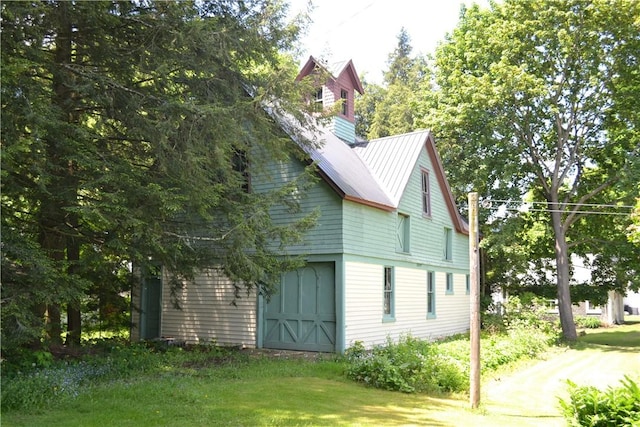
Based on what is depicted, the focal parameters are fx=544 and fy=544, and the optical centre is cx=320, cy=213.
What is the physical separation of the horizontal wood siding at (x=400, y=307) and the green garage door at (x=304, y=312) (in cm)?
59

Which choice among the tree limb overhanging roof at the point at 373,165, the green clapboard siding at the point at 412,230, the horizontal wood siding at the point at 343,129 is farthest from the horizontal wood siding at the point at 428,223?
the horizontal wood siding at the point at 343,129

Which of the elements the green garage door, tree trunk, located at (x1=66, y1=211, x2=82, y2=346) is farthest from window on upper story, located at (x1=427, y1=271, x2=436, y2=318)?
tree trunk, located at (x1=66, y1=211, x2=82, y2=346)

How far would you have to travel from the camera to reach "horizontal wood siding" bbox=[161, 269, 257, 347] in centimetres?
1678

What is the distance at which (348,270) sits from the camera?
15617 mm

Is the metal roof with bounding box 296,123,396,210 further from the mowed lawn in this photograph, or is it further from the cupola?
the mowed lawn

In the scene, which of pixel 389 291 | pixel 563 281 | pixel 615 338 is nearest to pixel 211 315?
pixel 389 291

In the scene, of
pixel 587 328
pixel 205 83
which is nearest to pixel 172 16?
pixel 205 83

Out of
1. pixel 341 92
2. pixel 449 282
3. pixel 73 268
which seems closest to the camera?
pixel 73 268

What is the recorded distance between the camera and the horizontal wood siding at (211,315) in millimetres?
16781

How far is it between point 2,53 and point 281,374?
8.09 metres

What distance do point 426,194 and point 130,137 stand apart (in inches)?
499

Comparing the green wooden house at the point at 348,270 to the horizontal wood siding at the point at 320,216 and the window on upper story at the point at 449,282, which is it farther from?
the window on upper story at the point at 449,282

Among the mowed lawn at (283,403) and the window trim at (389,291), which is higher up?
the window trim at (389,291)

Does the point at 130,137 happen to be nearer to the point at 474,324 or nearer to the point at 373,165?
the point at 474,324
